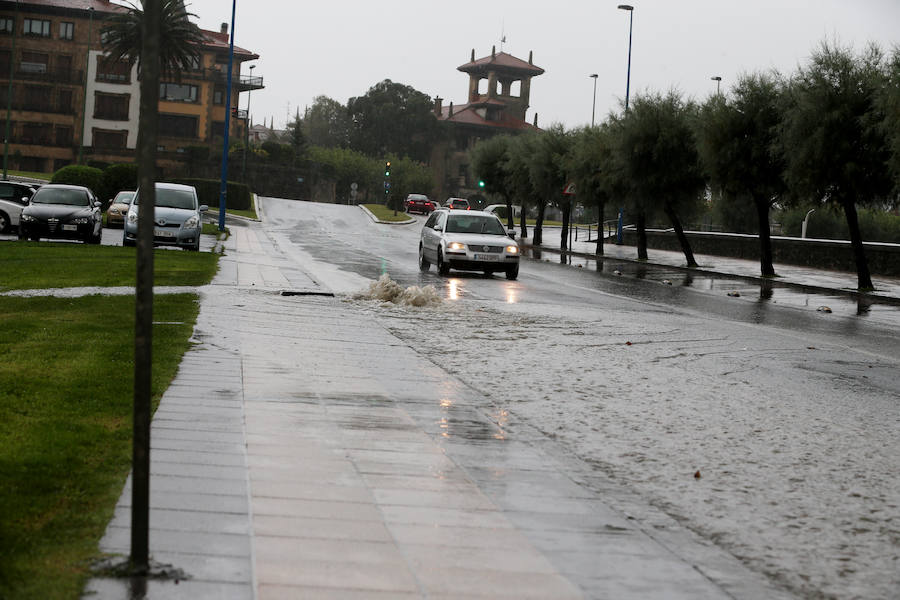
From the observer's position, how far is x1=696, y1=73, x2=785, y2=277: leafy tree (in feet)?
113

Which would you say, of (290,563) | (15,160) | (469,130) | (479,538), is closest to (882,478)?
(479,538)

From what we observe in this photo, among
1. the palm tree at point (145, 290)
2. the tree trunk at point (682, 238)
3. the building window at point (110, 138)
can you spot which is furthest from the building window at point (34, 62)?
the palm tree at point (145, 290)

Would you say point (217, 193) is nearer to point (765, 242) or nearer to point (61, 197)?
point (61, 197)

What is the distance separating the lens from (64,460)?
5512mm

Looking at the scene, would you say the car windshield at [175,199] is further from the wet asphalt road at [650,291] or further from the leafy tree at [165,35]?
the leafy tree at [165,35]

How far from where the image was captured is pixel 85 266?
67.9ft

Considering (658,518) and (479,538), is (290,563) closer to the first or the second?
(479,538)

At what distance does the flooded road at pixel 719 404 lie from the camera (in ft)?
17.9

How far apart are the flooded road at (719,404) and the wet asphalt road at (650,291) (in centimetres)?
15

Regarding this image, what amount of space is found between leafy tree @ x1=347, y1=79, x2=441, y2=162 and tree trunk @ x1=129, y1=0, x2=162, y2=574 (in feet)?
398

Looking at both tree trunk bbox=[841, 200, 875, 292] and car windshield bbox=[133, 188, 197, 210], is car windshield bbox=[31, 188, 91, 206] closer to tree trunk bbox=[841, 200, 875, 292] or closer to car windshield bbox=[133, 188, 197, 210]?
car windshield bbox=[133, 188, 197, 210]

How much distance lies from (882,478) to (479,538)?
3223 millimetres

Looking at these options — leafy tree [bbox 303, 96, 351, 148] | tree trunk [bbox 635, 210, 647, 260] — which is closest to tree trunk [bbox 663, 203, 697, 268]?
tree trunk [bbox 635, 210, 647, 260]

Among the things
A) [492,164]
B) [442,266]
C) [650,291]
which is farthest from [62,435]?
[492,164]
